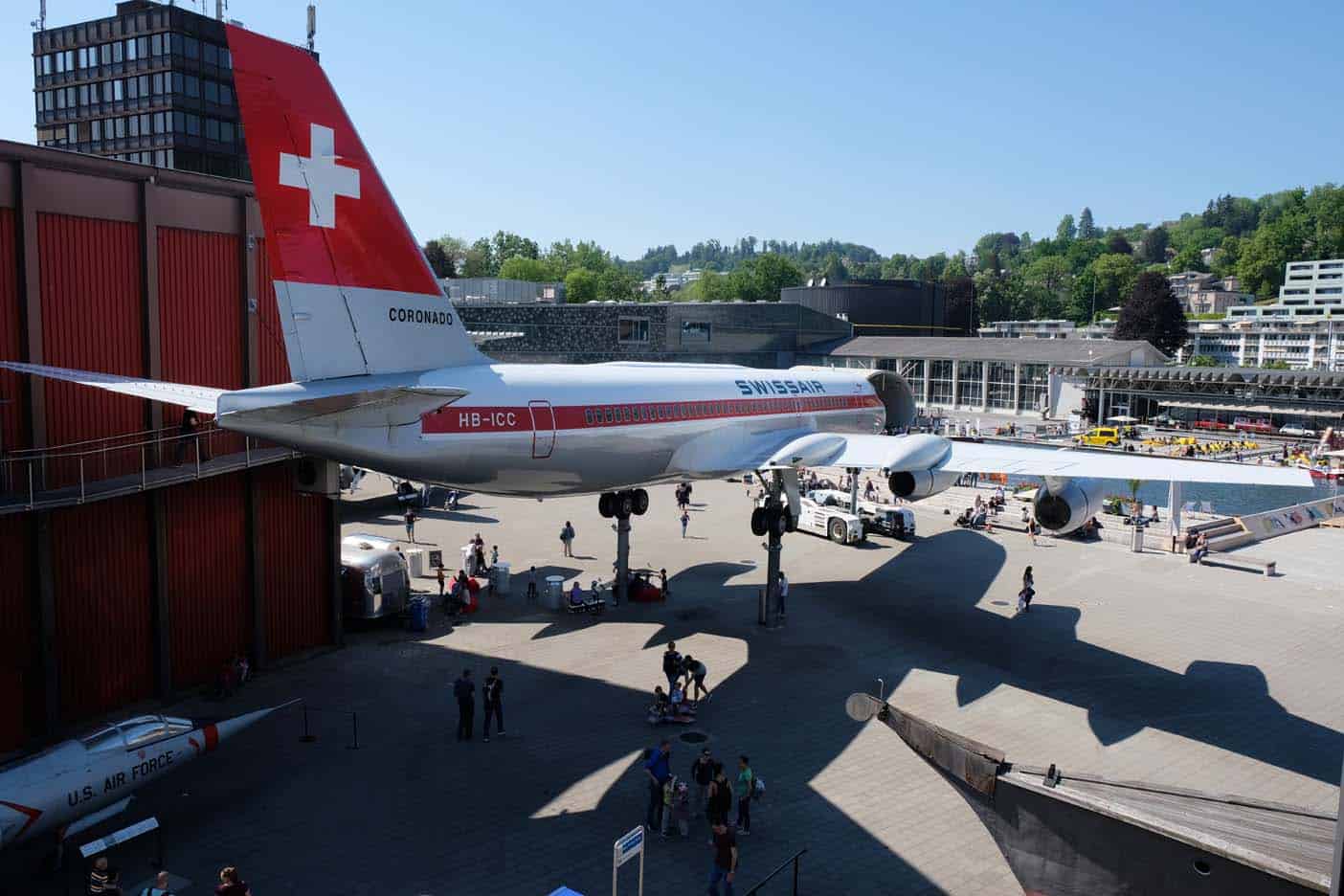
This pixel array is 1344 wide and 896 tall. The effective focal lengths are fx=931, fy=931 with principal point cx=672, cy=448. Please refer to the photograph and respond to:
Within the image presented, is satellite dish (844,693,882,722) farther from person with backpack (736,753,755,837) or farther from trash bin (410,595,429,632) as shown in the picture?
trash bin (410,595,429,632)

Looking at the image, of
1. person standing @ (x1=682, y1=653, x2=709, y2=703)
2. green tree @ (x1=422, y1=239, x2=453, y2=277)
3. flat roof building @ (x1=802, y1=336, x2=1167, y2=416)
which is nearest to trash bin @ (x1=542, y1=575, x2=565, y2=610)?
person standing @ (x1=682, y1=653, x2=709, y2=703)

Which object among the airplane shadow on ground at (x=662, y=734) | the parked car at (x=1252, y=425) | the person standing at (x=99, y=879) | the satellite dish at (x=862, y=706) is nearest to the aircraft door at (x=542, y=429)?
the airplane shadow on ground at (x=662, y=734)

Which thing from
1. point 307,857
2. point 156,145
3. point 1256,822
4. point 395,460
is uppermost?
point 156,145

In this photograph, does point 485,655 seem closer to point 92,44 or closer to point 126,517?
point 126,517

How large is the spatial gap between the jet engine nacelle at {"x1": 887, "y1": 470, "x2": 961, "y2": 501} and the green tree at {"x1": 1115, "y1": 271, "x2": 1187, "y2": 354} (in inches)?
3899

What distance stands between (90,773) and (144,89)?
53650mm

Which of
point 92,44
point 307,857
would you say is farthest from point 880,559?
point 92,44

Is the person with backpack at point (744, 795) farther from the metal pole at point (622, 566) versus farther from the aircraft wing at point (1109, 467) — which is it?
the metal pole at point (622, 566)

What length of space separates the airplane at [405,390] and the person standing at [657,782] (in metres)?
6.52

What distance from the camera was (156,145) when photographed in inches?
2197

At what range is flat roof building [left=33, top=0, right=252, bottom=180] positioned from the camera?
54.4 m

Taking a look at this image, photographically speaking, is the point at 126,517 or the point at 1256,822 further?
the point at 126,517

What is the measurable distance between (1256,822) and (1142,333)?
115600 mm

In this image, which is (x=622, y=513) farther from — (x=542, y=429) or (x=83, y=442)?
(x=83, y=442)
